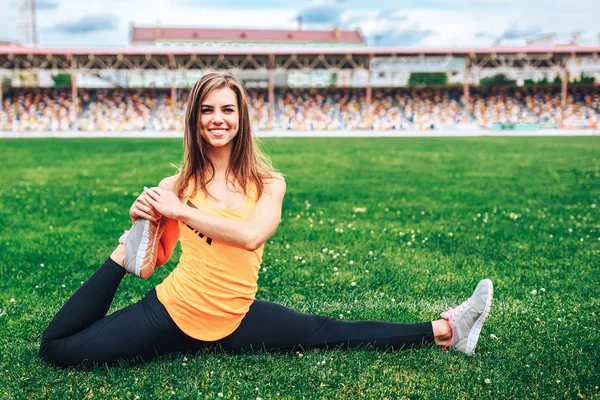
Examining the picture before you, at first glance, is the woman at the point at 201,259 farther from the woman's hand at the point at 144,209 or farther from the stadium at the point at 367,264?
the stadium at the point at 367,264

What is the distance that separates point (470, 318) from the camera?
142 inches

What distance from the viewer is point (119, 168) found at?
51.1 ft

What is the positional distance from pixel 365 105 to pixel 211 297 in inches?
1704

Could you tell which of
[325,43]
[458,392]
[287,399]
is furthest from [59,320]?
[325,43]

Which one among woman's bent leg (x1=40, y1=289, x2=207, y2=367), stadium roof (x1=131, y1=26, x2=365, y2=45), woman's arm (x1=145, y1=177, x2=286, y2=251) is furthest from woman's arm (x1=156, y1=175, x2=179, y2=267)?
stadium roof (x1=131, y1=26, x2=365, y2=45)

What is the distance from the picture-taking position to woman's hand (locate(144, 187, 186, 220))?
3197 mm

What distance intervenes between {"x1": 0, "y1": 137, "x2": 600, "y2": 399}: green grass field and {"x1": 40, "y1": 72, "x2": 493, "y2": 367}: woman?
0.19 meters

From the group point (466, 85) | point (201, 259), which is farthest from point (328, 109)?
point (201, 259)

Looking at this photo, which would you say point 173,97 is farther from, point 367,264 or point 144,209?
point 144,209

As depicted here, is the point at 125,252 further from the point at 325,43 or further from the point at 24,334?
the point at 325,43

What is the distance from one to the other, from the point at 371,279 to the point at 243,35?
3190 inches

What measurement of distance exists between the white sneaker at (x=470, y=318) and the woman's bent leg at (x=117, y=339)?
1.67m

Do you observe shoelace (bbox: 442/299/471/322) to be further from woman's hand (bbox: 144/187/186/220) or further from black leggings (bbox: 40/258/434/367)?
woman's hand (bbox: 144/187/186/220)

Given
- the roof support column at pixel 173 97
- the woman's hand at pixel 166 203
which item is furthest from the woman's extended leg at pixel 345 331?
the roof support column at pixel 173 97
